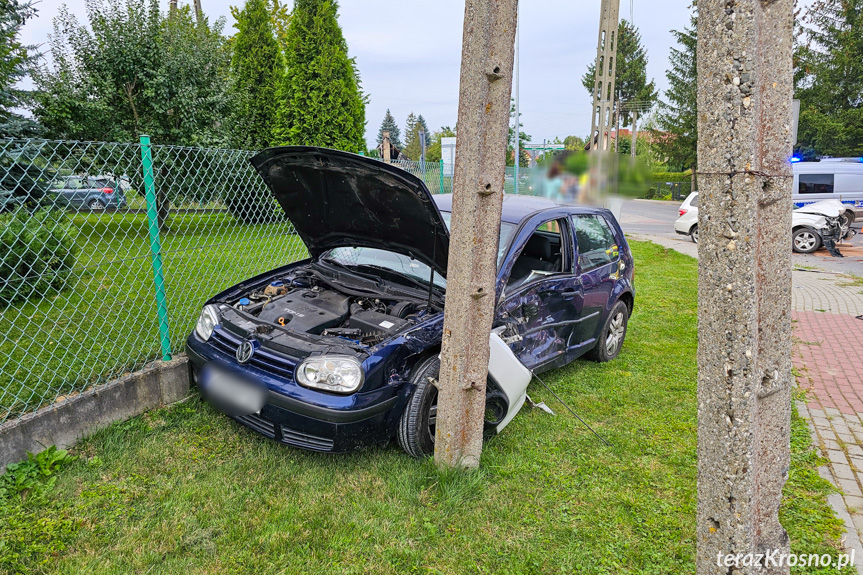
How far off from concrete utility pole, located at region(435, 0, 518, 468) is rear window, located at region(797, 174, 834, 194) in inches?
648

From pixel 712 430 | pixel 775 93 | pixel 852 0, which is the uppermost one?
pixel 852 0

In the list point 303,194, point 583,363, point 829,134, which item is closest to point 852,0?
point 829,134

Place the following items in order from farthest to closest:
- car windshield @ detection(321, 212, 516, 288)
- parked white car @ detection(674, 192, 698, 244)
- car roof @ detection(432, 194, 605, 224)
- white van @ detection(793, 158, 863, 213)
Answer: white van @ detection(793, 158, 863, 213) < parked white car @ detection(674, 192, 698, 244) < car roof @ detection(432, 194, 605, 224) < car windshield @ detection(321, 212, 516, 288)

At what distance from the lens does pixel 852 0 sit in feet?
90.2

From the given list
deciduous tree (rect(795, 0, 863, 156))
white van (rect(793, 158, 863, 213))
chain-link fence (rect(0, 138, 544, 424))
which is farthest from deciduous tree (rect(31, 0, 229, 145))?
deciduous tree (rect(795, 0, 863, 156))

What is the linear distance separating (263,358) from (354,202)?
129 centimetres

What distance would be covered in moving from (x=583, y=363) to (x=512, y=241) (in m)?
1.90

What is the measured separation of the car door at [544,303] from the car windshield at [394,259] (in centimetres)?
18

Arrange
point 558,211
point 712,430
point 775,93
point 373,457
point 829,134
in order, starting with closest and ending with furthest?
point 775,93 < point 712,430 < point 373,457 < point 558,211 < point 829,134

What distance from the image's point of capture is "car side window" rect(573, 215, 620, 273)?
4.73m

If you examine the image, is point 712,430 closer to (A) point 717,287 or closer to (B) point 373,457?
(A) point 717,287

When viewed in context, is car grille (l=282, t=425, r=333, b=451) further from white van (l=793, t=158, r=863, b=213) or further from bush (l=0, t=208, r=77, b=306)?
white van (l=793, t=158, r=863, b=213)

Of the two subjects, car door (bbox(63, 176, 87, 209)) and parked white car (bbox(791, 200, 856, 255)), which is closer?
car door (bbox(63, 176, 87, 209))

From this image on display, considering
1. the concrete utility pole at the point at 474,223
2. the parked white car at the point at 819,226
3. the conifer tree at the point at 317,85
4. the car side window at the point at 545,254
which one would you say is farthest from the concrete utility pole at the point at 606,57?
the parked white car at the point at 819,226
